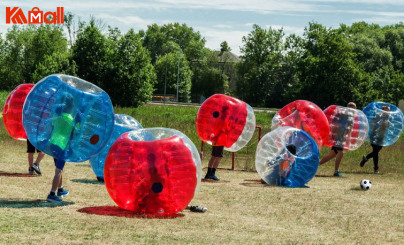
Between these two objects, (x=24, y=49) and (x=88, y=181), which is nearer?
(x=88, y=181)

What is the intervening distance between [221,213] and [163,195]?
4.48 feet

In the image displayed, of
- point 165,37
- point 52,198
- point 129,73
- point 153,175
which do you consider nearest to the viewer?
point 153,175

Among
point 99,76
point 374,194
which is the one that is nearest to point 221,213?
point 374,194

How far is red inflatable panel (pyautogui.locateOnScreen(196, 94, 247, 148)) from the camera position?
15.2 m

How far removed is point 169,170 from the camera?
8.83m

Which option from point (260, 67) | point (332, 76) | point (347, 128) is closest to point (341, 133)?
point (347, 128)

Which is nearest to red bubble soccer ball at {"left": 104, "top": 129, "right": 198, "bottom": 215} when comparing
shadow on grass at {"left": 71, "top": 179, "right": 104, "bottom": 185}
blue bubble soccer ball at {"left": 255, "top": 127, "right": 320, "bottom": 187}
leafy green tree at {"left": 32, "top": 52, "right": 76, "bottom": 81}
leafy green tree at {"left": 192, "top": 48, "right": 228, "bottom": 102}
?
shadow on grass at {"left": 71, "top": 179, "right": 104, "bottom": 185}

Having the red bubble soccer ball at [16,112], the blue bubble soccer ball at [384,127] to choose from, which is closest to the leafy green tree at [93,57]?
the blue bubble soccer ball at [384,127]

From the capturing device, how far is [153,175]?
8812mm

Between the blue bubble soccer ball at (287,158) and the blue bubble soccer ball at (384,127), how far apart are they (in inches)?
235

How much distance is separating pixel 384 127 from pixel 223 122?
653cm

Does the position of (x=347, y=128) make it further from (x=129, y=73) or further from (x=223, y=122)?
(x=129, y=73)

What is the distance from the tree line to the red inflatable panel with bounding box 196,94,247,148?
3391 cm

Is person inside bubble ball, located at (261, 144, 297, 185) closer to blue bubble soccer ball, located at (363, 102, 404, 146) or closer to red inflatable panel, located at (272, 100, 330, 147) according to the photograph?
red inflatable panel, located at (272, 100, 330, 147)
